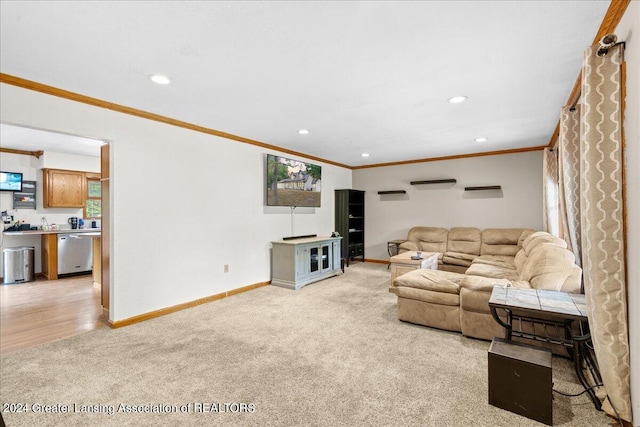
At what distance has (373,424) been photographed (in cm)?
175

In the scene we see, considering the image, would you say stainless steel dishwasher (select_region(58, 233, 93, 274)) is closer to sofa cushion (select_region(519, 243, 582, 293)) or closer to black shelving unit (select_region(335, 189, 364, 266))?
black shelving unit (select_region(335, 189, 364, 266))

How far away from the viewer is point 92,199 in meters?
6.52

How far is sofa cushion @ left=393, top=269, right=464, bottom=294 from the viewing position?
3082mm

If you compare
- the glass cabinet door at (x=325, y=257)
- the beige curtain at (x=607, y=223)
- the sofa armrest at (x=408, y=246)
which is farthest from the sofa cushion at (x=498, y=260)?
the beige curtain at (x=607, y=223)

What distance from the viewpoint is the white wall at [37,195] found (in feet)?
18.4

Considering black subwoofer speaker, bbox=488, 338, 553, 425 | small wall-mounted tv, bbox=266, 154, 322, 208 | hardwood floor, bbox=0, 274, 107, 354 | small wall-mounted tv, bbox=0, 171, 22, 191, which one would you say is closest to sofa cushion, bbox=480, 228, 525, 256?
small wall-mounted tv, bbox=266, 154, 322, 208

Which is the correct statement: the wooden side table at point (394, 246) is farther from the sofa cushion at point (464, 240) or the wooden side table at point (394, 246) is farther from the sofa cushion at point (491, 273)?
the sofa cushion at point (491, 273)

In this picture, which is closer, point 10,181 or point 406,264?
point 406,264

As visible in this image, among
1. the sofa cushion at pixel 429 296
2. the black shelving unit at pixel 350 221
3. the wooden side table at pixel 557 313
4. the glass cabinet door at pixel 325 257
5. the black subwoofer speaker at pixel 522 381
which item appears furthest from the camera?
the black shelving unit at pixel 350 221

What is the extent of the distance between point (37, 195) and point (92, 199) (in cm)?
88

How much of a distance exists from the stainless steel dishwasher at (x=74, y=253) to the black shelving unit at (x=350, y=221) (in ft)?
17.3

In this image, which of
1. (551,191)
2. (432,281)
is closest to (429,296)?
(432,281)

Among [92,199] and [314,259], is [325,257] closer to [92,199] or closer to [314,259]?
[314,259]

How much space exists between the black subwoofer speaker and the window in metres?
7.52
